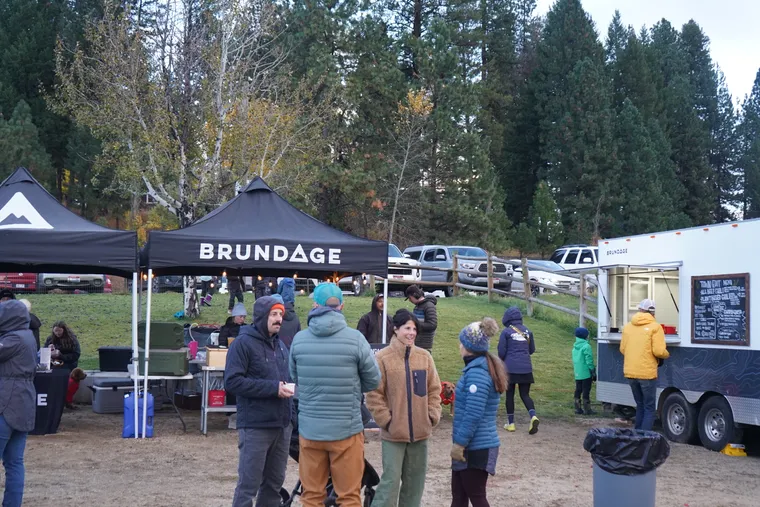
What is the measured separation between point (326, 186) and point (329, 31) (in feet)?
20.1

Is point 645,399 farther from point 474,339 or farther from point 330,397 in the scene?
point 330,397

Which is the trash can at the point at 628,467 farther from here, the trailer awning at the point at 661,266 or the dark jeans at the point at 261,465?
the trailer awning at the point at 661,266

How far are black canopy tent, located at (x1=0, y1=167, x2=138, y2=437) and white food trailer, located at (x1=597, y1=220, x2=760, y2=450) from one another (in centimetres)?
626

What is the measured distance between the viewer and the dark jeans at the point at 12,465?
6461mm

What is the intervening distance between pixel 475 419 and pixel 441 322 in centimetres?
1451

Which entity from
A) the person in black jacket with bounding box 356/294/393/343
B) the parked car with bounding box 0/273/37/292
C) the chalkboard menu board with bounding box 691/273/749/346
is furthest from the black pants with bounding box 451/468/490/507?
the parked car with bounding box 0/273/37/292

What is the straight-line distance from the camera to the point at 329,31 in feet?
119

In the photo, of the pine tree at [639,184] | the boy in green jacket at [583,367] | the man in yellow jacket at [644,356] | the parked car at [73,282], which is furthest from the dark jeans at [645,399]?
the pine tree at [639,184]

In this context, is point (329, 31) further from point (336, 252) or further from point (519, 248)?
point (336, 252)

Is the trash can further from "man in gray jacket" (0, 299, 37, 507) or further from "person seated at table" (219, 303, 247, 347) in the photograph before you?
"person seated at table" (219, 303, 247, 347)

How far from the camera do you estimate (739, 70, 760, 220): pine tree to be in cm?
5097

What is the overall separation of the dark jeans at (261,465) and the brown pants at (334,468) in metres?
0.39

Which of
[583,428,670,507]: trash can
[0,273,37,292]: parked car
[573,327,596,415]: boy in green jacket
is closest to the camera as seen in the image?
[583,428,670,507]: trash can

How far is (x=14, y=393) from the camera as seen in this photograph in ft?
21.1
